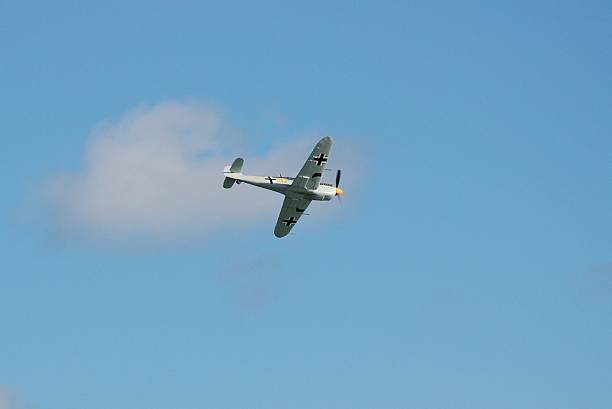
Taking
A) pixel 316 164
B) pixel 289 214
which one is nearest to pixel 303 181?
pixel 316 164

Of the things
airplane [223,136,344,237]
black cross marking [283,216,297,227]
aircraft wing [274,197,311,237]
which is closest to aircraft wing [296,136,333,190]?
airplane [223,136,344,237]

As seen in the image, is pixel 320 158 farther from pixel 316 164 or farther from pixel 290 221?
pixel 290 221

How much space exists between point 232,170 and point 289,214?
774cm

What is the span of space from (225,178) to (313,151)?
774cm

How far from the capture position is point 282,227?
4963 inches

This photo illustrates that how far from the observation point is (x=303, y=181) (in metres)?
118

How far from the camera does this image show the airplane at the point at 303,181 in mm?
116675

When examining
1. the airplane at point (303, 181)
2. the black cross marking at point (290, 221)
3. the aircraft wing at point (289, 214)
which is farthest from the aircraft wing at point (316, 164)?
the black cross marking at point (290, 221)

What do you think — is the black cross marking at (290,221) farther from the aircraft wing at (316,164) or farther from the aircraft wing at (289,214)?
the aircraft wing at (316,164)

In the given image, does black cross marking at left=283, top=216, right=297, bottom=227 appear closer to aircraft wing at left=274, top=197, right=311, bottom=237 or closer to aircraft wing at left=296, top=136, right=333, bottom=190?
aircraft wing at left=274, top=197, right=311, bottom=237

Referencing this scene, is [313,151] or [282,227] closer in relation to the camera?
[313,151]

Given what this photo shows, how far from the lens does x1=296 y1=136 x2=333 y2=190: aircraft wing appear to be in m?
116

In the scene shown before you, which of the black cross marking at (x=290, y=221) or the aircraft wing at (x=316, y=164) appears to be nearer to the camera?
the aircraft wing at (x=316, y=164)

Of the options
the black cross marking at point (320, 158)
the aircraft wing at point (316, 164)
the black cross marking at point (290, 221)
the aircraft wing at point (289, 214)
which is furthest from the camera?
the black cross marking at point (290, 221)
